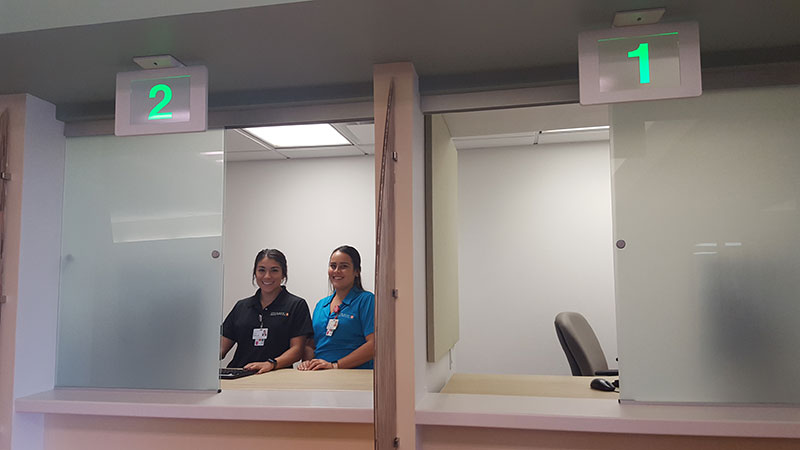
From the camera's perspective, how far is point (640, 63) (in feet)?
6.48

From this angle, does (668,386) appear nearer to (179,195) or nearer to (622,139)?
(622,139)

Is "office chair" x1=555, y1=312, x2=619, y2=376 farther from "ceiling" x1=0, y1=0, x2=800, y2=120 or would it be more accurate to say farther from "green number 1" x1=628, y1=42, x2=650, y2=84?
"green number 1" x1=628, y1=42, x2=650, y2=84

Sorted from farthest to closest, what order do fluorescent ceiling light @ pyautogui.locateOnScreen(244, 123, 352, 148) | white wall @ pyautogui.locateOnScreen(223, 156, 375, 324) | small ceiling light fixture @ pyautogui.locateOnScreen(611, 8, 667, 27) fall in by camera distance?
1. white wall @ pyautogui.locateOnScreen(223, 156, 375, 324)
2. fluorescent ceiling light @ pyautogui.locateOnScreen(244, 123, 352, 148)
3. small ceiling light fixture @ pyautogui.locateOnScreen(611, 8, 667, 27)

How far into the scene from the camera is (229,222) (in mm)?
6172

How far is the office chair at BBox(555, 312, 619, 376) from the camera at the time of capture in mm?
3826

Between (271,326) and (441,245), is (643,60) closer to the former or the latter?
(441,245)

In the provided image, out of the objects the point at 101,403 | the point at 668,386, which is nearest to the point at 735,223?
the point at 668,386

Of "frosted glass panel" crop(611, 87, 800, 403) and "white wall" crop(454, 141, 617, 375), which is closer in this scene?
"frosted glass panel" crop(611, 87, 800, 403)

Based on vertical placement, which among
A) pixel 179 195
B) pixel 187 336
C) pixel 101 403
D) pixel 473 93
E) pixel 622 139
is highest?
pixel 473 93

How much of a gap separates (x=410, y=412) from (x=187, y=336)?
3.73ft

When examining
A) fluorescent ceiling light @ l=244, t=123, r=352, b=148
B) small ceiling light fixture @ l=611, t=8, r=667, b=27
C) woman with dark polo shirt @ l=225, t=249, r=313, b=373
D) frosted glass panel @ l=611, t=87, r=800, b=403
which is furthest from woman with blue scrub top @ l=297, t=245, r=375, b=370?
small ceiling light fixture @ l=611, t=8, r=667, b=27

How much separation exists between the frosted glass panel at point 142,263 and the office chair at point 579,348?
234 cm

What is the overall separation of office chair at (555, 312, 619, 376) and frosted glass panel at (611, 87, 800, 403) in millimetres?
1573

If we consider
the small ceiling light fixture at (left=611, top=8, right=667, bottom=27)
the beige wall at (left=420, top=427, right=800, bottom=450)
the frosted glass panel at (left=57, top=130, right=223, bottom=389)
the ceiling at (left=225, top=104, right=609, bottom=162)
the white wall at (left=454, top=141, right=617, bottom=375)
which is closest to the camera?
the small ceiling light fixture at (left=611, top=8, right=667, bottom=27)
